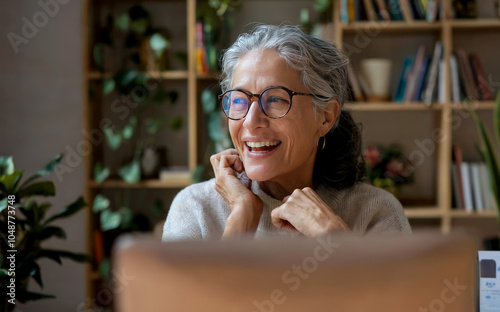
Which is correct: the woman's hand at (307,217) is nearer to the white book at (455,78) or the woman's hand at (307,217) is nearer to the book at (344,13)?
the book at (344,13)

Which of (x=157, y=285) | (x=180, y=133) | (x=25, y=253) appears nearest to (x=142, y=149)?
(x=180, y=133)

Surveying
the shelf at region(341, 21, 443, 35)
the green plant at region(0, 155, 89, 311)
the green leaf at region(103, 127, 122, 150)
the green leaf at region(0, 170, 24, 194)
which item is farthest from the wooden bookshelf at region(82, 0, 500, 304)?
→ the green leaf at region(0, 170, 24, 194)

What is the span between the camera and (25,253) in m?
1.88

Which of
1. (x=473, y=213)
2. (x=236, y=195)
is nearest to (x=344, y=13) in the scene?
(x=473, y=213)

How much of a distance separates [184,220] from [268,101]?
392mm

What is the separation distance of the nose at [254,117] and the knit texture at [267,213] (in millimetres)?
231

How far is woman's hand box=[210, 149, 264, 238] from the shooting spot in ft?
4.38

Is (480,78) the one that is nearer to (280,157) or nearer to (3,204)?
(280,157)

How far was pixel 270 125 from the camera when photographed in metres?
1.39

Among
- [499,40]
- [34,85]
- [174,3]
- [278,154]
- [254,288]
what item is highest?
[174,3]

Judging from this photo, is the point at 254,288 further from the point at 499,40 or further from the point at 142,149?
the point at 499,40

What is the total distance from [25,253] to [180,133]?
1511mm

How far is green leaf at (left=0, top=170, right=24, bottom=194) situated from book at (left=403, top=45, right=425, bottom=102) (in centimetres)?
210

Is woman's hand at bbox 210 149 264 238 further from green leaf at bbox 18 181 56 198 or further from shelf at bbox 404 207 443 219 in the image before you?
shelf at bbox 404 207 443 219
